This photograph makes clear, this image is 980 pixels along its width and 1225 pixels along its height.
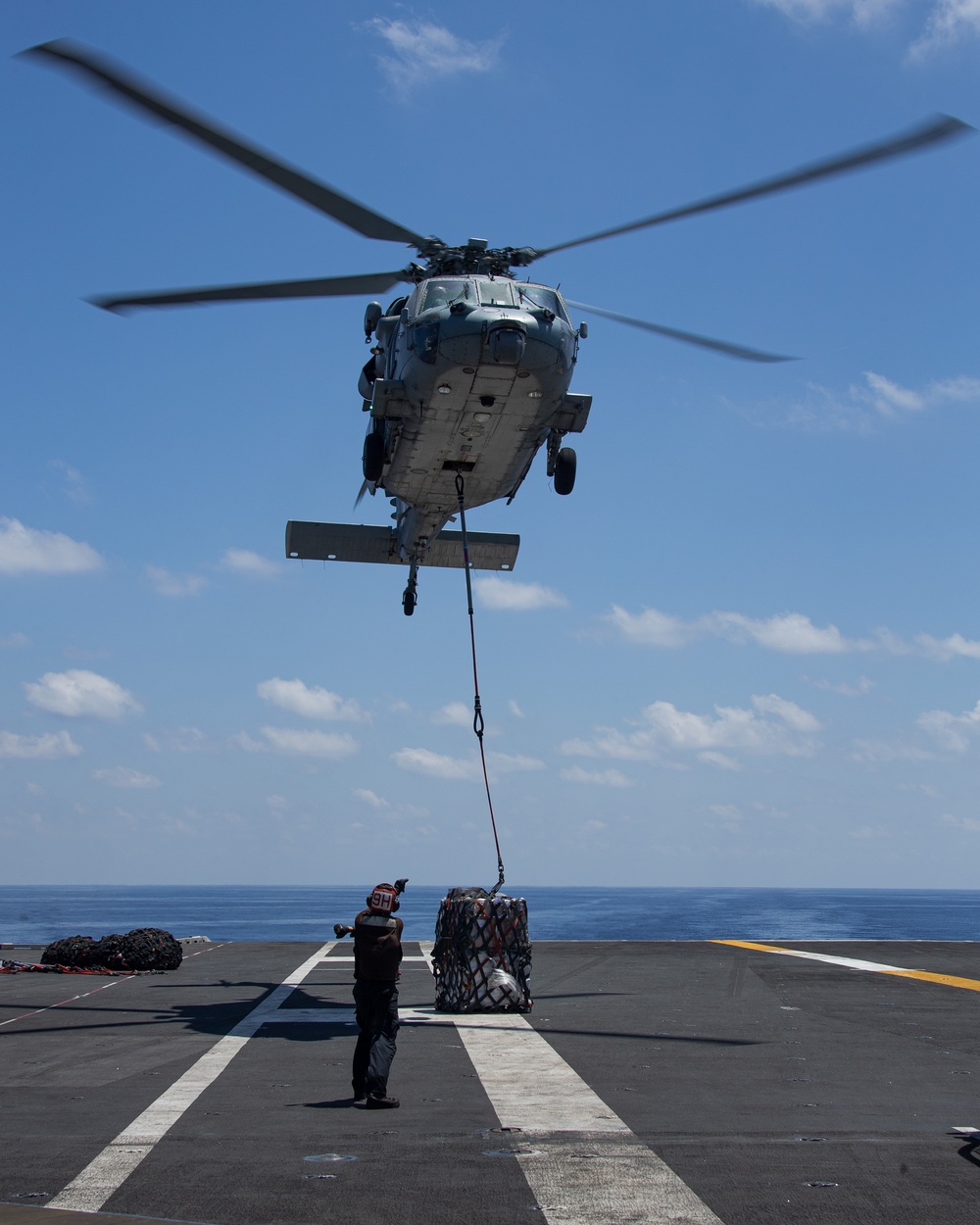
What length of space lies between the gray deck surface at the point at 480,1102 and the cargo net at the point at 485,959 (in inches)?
29.2

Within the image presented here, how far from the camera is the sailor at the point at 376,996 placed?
29.2ft

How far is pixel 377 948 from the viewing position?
9.48 m

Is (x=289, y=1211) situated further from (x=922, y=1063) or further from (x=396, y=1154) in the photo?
(x=922, y=1063)

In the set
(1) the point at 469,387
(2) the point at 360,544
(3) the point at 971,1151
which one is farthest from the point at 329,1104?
(2) the point at 360,544

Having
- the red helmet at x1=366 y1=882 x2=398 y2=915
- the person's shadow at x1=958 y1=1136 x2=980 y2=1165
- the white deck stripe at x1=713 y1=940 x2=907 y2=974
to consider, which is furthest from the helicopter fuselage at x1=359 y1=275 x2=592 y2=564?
the white deck stripe at x1=713 y1=940 x2=907 y2=974

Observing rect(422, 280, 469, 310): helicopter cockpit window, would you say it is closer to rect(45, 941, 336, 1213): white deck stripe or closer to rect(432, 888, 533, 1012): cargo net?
rect(432, 888, 533, 1012): cargo net

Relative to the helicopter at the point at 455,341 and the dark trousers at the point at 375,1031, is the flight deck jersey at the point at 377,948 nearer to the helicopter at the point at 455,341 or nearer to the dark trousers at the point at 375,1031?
the dark trousers at the point at 375,1031

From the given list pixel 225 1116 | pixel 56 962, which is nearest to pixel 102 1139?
pixel 225 1116

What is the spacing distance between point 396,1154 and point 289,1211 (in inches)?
54.4

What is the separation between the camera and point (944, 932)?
6838 centimetres

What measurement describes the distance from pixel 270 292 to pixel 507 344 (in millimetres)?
4127

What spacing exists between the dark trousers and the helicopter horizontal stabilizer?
13.3m

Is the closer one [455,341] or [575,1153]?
[575,1153]

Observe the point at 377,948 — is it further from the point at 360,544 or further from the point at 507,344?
the point at 360,544
